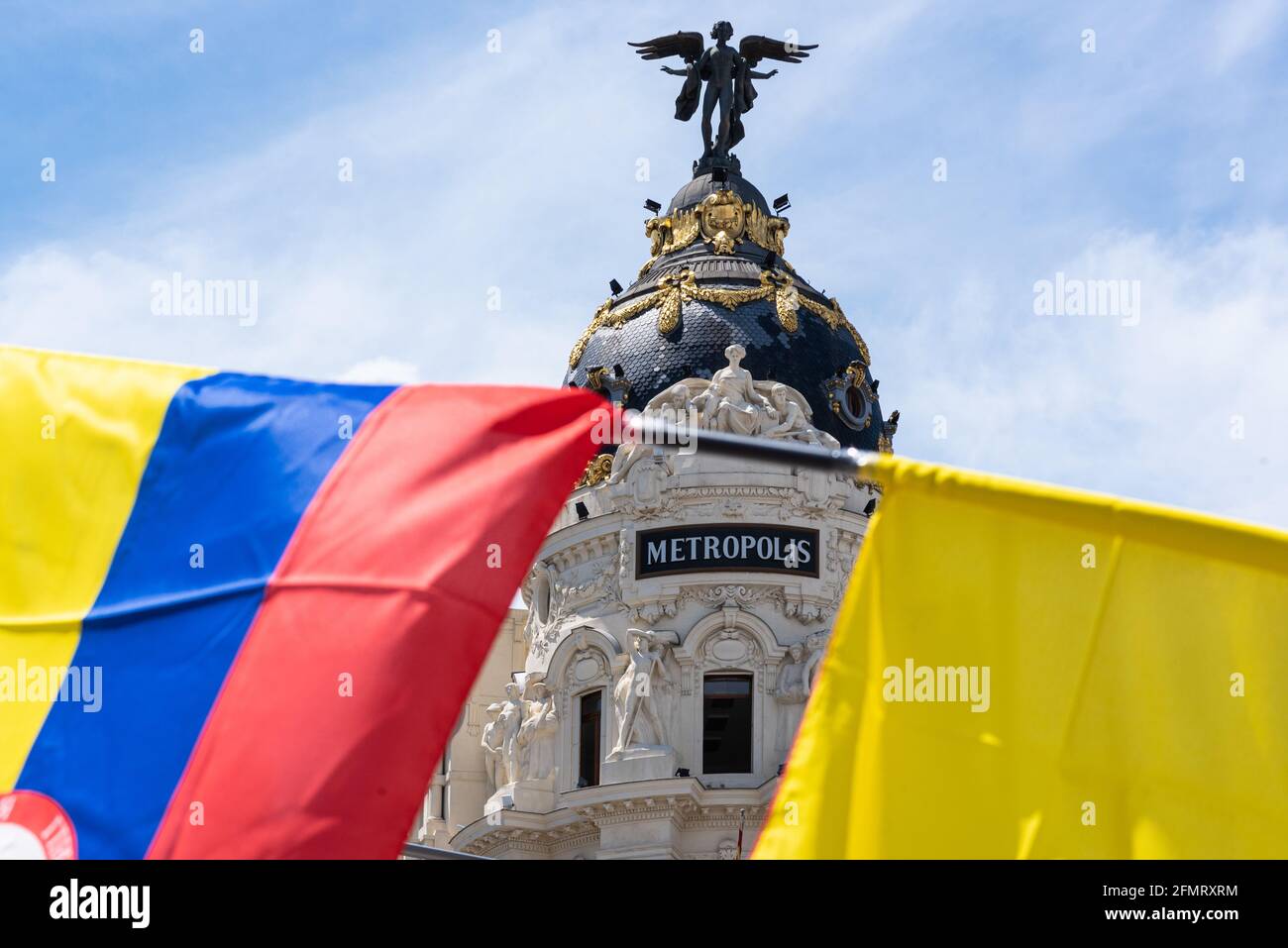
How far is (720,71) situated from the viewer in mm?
46875

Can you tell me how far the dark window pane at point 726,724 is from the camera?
3891cm

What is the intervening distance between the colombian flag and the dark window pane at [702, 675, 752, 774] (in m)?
28.3

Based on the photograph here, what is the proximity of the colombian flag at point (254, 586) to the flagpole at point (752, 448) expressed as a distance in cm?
49

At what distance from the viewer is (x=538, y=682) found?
41188mm

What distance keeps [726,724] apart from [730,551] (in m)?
3.19

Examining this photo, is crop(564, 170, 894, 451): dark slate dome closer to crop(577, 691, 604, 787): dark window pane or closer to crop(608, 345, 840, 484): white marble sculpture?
crop(608, 345, 840, 484): white marble sculpture

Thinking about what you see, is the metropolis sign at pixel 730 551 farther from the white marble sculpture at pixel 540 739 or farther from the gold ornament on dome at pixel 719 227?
the gold ornament on dome at pixel 719 227

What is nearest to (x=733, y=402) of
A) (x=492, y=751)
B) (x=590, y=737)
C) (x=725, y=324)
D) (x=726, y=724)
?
(x=725, y=324)

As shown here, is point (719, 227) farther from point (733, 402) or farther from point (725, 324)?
point (733, 402)

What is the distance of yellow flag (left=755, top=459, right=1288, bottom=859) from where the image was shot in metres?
9.12

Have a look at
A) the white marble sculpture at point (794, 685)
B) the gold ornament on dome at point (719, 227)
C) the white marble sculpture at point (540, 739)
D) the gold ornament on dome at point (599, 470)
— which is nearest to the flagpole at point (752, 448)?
the white marble sculpture at point (794, 685)

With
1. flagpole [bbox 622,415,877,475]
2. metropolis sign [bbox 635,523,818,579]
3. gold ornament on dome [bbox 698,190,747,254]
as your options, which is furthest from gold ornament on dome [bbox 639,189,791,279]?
flagpole [bbox 622,415,877,475]

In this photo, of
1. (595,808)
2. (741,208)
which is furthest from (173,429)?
(741,208)
